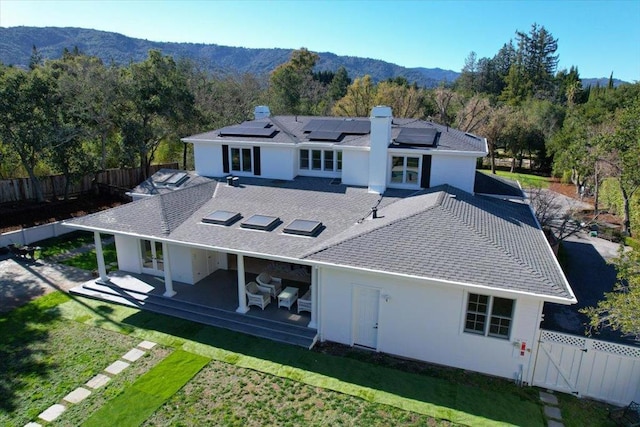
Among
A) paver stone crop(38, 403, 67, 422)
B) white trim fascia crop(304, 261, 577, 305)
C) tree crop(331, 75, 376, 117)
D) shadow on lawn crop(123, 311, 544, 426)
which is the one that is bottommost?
paver stone crop(38, 403, 67, 422)

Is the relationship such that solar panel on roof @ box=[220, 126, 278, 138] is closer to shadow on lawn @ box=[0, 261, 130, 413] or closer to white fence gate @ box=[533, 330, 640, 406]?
shadow on lawn @ box=[0, 261, 130, 413]

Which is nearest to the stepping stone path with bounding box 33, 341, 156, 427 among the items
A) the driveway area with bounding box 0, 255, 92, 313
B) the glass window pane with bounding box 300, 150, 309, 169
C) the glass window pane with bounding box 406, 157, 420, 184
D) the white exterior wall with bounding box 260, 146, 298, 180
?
the driveway area with bounding box 0, 255, 92, 313

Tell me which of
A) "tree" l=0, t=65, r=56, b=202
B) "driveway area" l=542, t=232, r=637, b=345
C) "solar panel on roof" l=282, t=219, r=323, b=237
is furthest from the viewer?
"tree" l=0, t=65, r=56, b=202

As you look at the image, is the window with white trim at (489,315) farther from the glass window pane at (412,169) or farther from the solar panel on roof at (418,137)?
the solar panel on roof at (418,137)

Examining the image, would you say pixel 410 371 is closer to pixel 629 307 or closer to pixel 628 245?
pixel 629 307

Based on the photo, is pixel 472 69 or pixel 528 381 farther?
pixel 472 69

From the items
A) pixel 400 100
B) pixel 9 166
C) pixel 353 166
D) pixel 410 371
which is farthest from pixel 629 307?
pixel 400 100
